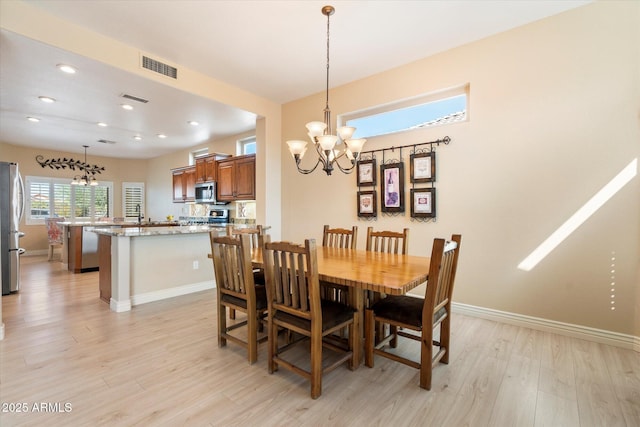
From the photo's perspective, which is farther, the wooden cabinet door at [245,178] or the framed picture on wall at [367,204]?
the wooden cabinet door at [245,178]

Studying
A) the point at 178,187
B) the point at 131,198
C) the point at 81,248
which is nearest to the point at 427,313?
the point at 81,248

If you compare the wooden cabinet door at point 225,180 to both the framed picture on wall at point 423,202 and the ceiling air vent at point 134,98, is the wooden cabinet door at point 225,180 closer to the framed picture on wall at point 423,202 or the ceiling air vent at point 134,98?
the ceiling air vent at point 134,98

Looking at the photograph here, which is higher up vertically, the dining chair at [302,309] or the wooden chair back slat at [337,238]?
the wooden chair back slat at [337,238]

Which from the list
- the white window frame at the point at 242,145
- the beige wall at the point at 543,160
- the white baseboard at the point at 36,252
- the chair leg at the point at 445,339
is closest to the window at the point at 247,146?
the white window frame at the point at 242,145

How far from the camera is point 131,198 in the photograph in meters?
9.20

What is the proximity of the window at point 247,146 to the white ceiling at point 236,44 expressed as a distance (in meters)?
1.17

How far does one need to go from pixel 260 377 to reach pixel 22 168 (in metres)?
9.07

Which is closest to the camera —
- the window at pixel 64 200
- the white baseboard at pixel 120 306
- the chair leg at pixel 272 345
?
the chair leg at pixel 272 345

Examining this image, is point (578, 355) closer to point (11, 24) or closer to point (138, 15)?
point (138, 15)

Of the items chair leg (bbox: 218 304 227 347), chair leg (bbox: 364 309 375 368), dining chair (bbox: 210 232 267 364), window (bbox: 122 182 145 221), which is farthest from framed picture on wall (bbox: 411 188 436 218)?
window (bbox: 122 182 145 221)

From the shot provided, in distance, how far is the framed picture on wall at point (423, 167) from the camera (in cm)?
348

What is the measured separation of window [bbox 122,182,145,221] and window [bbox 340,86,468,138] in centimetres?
787

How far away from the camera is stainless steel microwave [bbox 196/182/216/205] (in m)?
6.12

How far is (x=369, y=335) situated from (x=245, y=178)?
4084 mm
